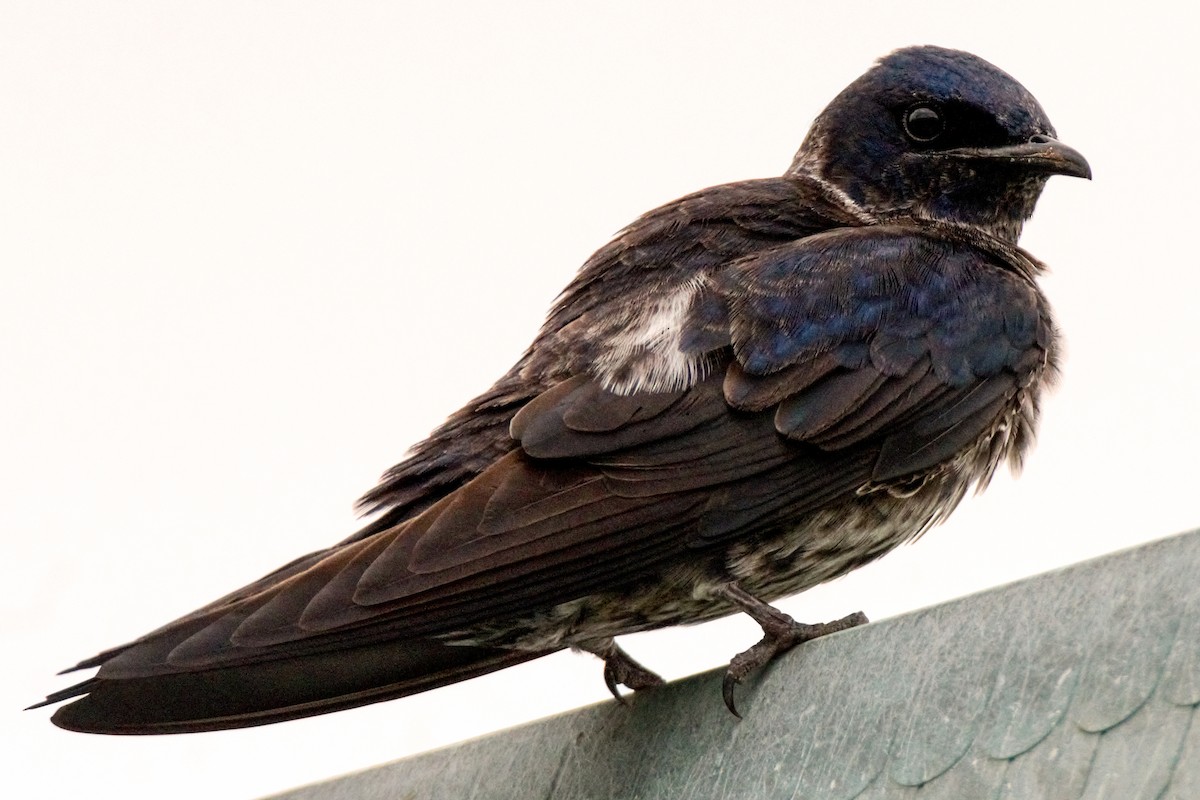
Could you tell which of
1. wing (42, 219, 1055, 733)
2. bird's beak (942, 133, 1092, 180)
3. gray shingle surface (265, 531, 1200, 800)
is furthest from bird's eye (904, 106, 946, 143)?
gray shingle surface (265, 531, 1200, 800)

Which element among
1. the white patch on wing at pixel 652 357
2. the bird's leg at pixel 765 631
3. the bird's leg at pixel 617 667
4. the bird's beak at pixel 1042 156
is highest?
the white patch on wing at pixel 652 357

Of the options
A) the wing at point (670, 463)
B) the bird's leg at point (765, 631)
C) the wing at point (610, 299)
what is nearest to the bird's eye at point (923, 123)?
the wing at point (610, 299)

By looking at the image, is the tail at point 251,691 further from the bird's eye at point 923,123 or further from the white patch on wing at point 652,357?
the bird's eye at point 923,123

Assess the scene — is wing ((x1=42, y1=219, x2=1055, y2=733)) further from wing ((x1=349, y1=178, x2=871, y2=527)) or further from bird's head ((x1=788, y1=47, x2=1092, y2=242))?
bird's head ((x1=788, y1=47, x2=1092, y2=242))

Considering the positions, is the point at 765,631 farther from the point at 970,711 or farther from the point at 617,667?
the point at 970,711

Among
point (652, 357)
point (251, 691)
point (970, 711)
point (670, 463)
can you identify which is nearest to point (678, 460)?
point (670, 463)

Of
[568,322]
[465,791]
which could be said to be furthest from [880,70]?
[465,791]

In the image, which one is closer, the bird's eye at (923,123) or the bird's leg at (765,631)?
the bird's leg at (765,631)
